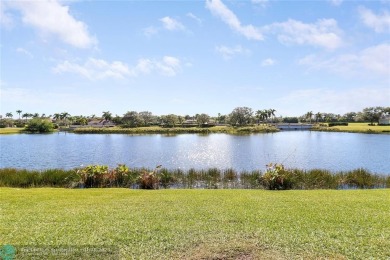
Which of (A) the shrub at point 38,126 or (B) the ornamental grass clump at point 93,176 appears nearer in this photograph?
(B) the ornamental grass clump at point 93,176

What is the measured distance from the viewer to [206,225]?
320 inches

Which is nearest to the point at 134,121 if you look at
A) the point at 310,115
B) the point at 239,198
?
the point at 310,115

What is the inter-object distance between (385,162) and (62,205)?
3500 centimetres

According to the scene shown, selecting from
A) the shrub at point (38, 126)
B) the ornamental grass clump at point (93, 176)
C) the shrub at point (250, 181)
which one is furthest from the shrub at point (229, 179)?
the shrub at point (38, 126)

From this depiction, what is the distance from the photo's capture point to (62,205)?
10305mm

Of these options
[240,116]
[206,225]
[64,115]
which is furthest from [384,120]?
[64,115]

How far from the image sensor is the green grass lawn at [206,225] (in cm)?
654

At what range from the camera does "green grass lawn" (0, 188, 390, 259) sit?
654cm

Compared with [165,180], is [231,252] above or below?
above

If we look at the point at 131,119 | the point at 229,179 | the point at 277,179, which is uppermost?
the point at 131,119

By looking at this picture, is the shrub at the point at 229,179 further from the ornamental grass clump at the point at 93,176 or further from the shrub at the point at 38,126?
the shrub at the point at 38,126

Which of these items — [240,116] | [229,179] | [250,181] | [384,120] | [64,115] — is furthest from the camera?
[64,115]

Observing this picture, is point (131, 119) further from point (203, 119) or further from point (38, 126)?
point (38, 126)

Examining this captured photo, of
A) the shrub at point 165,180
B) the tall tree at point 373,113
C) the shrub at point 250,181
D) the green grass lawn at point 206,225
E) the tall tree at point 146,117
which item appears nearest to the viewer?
the green grass lawn at point 206,225
